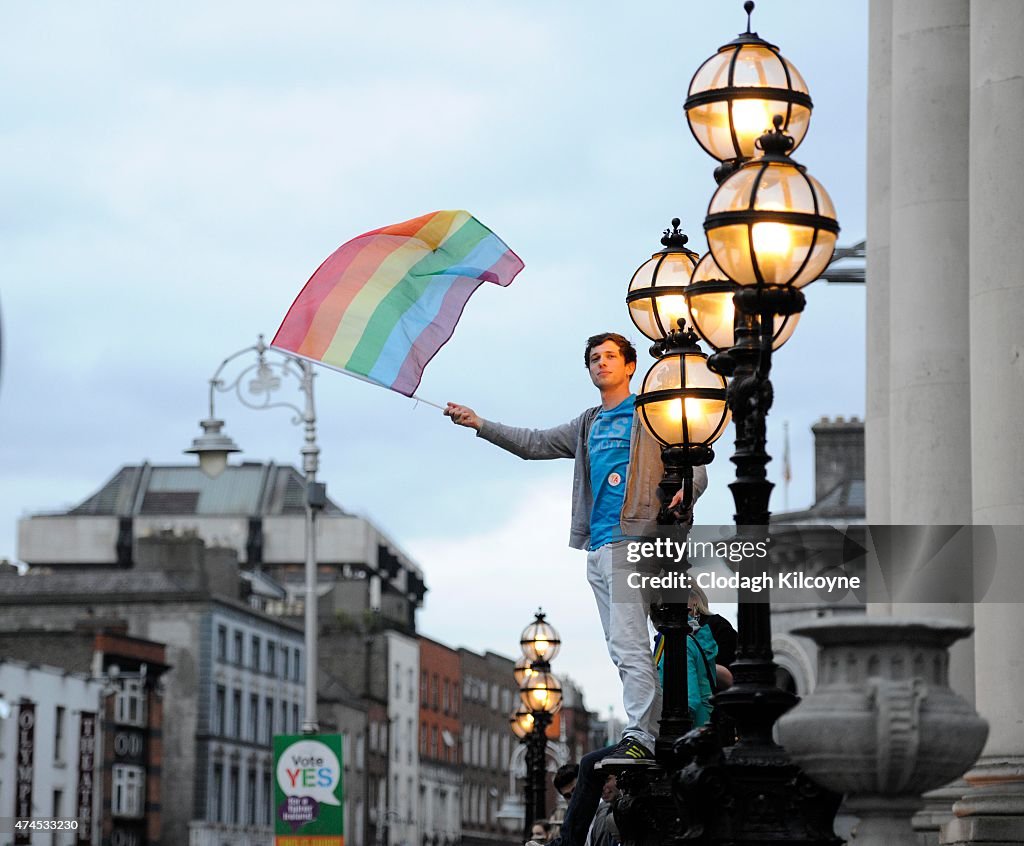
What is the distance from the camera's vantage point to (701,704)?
13352mm

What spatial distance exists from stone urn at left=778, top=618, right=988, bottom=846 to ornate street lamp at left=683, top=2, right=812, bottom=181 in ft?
13.5

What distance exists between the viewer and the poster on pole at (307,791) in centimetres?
3409

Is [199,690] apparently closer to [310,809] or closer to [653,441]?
[310,809]

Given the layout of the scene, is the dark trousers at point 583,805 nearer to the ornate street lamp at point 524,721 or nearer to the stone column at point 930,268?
the stone column at point 930,268

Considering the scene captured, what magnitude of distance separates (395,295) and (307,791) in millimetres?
20629

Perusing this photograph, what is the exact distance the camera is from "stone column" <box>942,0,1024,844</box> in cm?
1445

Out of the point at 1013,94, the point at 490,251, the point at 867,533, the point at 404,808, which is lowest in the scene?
the point at 404,808

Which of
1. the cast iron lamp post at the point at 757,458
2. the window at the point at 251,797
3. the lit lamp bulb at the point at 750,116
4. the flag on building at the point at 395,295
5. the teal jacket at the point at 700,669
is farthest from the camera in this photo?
the window at the point at 251,797

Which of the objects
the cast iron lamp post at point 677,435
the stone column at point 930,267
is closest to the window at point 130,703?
the stone column at point 930,267

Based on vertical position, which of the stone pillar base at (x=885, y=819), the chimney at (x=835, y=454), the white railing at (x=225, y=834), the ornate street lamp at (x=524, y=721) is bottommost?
the white railing at (x=225, y=834)

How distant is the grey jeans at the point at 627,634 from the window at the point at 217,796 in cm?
8387

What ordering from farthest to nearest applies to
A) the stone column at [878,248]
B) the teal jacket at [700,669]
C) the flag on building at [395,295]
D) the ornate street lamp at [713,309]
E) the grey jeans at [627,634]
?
the stone column at [878,248]
the flag on building at [395,295]
the teal jacket at [700,669]
the grey jeans at [627,634]
the ornate street lamp at [713,309]

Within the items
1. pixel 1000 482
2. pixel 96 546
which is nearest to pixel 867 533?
pixel 1000 482

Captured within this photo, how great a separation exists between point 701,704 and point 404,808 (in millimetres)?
107611
